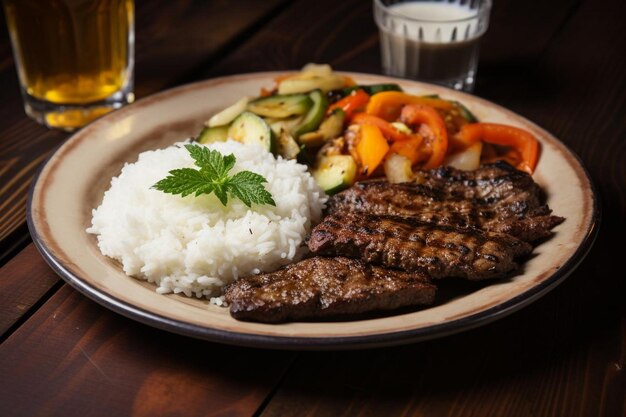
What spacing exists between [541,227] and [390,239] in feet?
2.43

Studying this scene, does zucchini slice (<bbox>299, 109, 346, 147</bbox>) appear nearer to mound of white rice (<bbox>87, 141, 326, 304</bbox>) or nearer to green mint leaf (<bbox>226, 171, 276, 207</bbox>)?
mound of white rice (<bbox>87, 141, 326, 304</bbox>)

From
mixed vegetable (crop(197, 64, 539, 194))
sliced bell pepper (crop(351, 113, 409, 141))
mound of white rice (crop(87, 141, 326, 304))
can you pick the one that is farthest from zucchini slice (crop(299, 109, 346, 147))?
mound of white rice (crop(87, 141, 326, 304))

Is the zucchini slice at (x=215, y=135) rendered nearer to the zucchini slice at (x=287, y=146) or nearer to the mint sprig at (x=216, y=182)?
the zucchini slice at (x=287, y=146)

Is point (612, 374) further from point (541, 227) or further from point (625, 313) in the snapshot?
point (541, 227)

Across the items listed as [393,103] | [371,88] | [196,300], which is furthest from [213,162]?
[371,88]

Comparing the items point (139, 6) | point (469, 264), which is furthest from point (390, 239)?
point (139, 6)

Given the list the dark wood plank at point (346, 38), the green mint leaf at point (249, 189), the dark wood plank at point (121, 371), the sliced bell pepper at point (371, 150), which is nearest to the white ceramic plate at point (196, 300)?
the dark wood plank at point (121, 371)

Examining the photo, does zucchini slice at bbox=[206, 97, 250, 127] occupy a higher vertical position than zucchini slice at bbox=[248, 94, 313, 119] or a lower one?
lower

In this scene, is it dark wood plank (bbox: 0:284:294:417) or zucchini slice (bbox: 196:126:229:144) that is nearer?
dark wood plank (bbox: 0:284:294:417)

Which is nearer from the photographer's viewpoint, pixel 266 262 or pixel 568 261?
pixel 568 261

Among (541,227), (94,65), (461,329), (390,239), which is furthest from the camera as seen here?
(94,65)

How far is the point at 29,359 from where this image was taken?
10.4ft

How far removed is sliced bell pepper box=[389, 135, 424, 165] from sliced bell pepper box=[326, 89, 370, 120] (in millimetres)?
364

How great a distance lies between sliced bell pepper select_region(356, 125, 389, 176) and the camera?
4.34 metres
